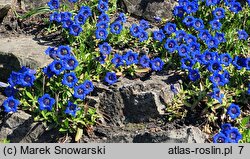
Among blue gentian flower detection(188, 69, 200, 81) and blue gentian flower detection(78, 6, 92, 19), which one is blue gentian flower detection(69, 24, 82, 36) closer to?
blue gentian flower detection(78, 6, 92, 19)

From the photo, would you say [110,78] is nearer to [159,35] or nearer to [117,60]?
[117,60]

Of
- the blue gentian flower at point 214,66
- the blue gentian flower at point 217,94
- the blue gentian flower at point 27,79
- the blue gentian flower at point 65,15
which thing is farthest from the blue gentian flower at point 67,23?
the blue gentian flower at point 217,94

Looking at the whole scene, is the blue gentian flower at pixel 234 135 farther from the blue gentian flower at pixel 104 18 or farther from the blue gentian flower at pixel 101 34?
the blue gentian flower at pixel 104 18

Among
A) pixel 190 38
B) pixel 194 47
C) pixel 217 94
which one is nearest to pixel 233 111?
pixel 217 94

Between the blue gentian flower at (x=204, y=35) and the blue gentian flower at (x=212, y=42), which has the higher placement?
the blue gentian flower at (x=204, y=35)

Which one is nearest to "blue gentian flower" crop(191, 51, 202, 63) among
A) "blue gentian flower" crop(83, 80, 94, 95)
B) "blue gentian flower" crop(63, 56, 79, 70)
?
"blue gentian flower" crop(83, 80, 94, 95)
